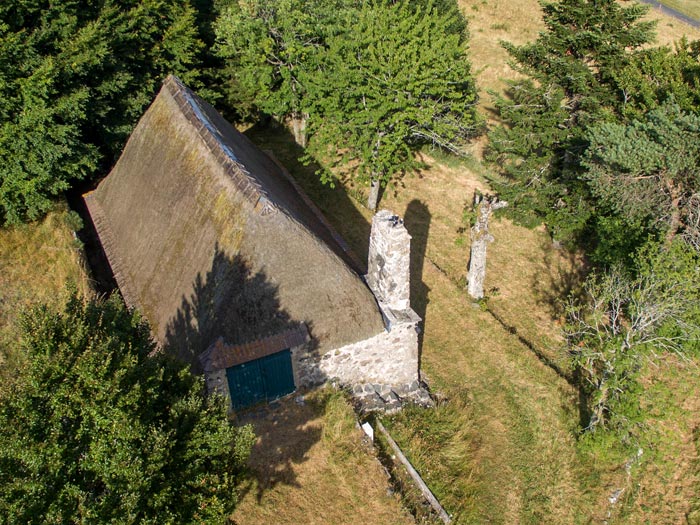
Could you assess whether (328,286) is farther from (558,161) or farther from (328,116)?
(558,161)

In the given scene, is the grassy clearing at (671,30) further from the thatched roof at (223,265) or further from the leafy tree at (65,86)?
the thatched roof at (223,265)

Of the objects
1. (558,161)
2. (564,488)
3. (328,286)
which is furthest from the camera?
(558,161)

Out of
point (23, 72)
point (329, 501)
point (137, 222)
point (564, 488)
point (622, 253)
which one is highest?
point (23, 72)

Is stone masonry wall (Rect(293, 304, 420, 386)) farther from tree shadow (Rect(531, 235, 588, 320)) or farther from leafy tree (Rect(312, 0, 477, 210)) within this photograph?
leafy tree (Rect(312, 0, 477, 210))

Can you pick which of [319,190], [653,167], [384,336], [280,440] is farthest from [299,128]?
[280,440]

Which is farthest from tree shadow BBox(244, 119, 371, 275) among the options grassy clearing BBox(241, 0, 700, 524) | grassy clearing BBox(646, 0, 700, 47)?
grassy clearing BBox(646, 0, 700, 47)

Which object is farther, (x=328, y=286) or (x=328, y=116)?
(x=328, y=116)

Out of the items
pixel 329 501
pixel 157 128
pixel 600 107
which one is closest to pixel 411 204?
pixel 600 107
